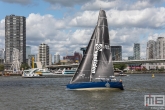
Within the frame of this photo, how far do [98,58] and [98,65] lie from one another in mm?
1039

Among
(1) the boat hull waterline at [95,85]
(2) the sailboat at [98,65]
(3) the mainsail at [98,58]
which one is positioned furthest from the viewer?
(3) the mainsail at [98,58]

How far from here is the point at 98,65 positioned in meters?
51.8

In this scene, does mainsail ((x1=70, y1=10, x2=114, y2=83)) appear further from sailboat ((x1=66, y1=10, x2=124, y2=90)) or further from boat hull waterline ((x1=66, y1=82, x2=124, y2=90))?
boat hull waterline ((x1=66, y1=82, x2=124, y2=90))

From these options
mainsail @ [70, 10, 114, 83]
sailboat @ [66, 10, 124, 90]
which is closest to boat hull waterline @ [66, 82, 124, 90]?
sailboat @ [66, 10, 124, 90]

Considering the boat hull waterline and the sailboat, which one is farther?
the sailboat

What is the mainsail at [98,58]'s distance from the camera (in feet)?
169

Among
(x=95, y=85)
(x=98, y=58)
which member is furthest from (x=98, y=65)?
(x=95, y=85)

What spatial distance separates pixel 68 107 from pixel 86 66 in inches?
611

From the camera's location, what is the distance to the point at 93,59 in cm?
5197

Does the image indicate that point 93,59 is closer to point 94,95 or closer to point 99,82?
point 99,82

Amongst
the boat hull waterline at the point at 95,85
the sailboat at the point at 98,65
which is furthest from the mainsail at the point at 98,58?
the boat hull waterline at the point at 95,85

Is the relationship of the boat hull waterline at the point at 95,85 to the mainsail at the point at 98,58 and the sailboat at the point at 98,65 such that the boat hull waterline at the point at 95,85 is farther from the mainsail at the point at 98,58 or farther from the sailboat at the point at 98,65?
the mainsail at the point at 98,58

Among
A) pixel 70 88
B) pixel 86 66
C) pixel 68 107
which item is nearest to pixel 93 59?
pixel 86 66

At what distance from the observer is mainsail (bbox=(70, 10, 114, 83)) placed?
51.6 meters
